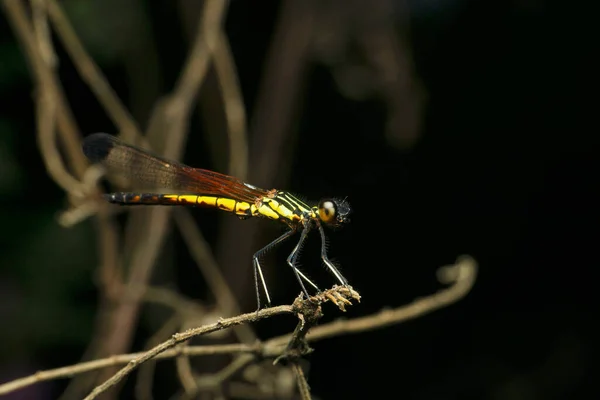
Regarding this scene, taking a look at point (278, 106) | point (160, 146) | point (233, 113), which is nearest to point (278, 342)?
point (233, 113)

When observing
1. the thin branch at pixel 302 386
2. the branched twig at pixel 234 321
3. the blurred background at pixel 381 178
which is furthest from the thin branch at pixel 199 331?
the blurred background at pixel 381 178

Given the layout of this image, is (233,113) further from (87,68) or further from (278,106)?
(278,106)

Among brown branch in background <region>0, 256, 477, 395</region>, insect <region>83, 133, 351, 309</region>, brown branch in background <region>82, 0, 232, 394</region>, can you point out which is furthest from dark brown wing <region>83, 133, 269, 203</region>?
brown branch in background <region>82, 0, 232, 394</region>

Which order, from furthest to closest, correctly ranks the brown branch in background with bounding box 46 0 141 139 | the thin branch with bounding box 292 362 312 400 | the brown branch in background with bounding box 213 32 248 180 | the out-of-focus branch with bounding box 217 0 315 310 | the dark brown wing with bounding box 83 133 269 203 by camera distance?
the out-of-focus branch with bounding box 217 0 315 310, the brown branch in background with bounding box 213 32 248 180, the brown branch in background with bounding box 46 0 141 139, the dark brown wing with bounding box 83 133 269 203, the thin branch with bounding box 292 362 312 400

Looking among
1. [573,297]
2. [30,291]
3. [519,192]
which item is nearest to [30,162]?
[30,291]

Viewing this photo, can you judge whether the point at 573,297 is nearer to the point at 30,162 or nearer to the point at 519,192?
the point at 519,192

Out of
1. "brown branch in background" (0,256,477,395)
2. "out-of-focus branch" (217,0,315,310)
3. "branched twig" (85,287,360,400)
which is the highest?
"out-of-focus branch" (217,0,315,310)

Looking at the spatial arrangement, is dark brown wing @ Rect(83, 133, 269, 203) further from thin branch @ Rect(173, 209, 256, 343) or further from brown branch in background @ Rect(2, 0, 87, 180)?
thin branch @ Rect(173, 209, 256, 343)
